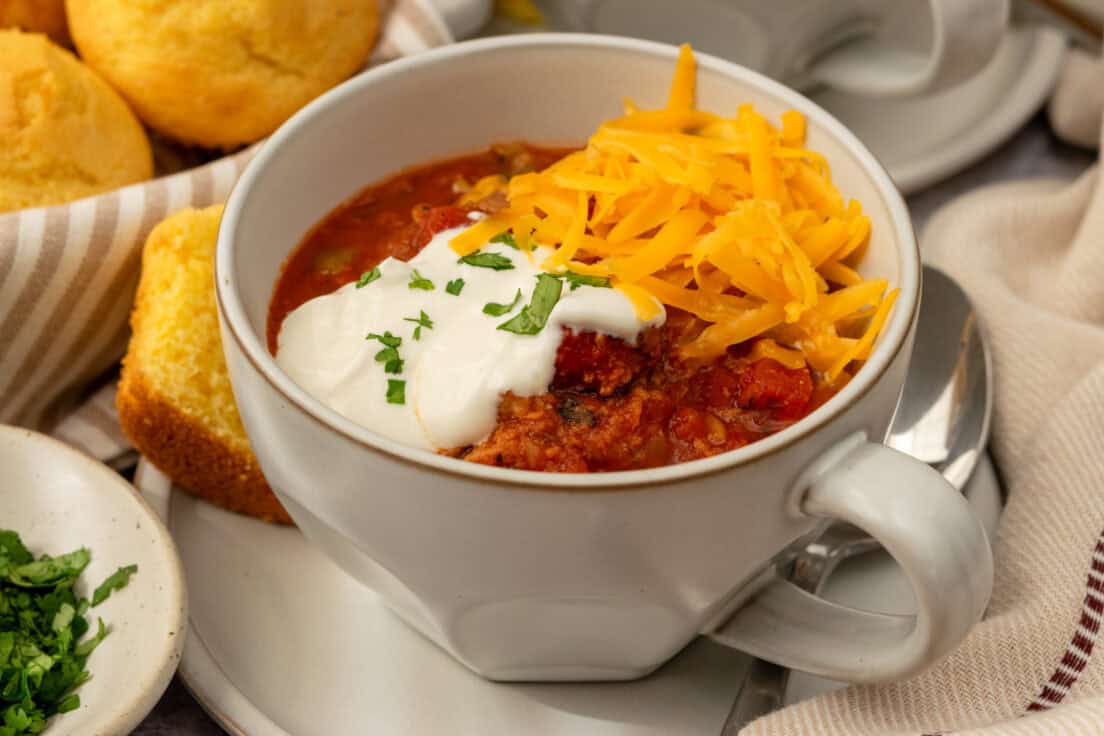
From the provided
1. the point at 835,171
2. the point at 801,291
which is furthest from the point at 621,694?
the point at 835,171

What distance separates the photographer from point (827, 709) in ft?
5.22

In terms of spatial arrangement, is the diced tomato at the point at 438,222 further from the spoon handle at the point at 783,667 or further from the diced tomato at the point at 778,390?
the spoon handle at the point at 783,667

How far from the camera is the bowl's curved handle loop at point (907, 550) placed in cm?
130

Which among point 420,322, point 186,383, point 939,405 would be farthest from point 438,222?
point 939,405

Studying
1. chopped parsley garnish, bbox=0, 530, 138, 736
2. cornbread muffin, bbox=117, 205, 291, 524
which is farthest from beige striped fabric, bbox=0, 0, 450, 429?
chopped parsley garnish, bbox=0, 530, 138, 736

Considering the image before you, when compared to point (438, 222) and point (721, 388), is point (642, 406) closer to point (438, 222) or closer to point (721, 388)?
point (721, 388)

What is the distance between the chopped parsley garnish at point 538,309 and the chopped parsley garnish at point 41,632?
0.63m

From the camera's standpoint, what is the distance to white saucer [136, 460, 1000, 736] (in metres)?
1.64

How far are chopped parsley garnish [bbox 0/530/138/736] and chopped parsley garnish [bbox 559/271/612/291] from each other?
702 millimetres

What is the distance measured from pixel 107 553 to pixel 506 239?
27.5 inches

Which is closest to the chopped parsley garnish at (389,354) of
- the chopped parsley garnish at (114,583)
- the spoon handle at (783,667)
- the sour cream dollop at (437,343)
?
the sour cream dollop at (437,343)

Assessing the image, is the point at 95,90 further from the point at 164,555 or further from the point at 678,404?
the point at 678,404

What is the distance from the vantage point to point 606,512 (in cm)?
134

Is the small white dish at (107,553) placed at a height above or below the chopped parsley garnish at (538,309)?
below
